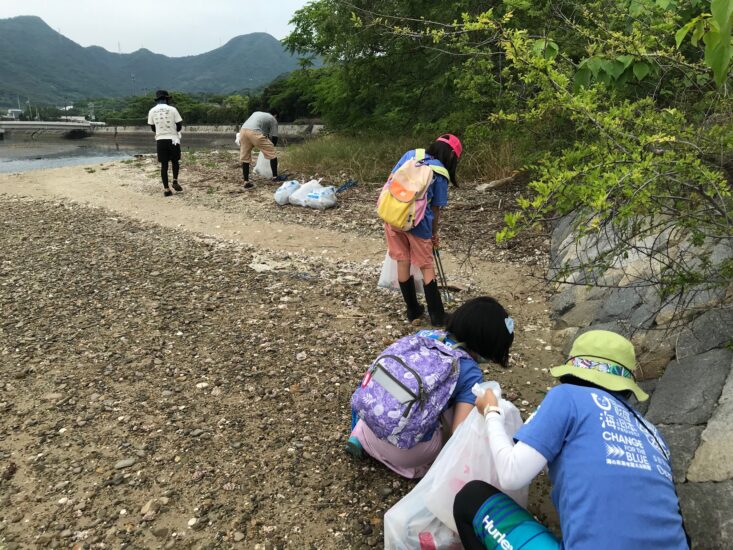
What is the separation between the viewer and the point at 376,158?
10102mm

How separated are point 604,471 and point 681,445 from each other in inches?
33.7

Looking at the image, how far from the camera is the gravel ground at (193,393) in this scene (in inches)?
93.0

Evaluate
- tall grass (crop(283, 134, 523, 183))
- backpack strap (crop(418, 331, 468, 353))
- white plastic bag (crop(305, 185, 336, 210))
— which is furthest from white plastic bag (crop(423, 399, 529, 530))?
white plastic bag (crop(305, 185, 336, 210))

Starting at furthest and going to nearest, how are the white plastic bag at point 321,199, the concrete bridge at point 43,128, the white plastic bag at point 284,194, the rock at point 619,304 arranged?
the concrete bridge at point 43,128
the white plastic bag at point 284,194
the white plastic bag at point 321,199
the rock at point 619,304

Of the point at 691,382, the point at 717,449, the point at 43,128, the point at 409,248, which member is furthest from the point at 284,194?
the point at 43,128

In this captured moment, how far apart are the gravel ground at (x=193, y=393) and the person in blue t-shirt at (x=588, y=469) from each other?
71cm

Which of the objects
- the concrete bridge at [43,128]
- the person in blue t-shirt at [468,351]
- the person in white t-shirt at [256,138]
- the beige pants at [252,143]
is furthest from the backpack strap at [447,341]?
the concrete bridge at [43,128]

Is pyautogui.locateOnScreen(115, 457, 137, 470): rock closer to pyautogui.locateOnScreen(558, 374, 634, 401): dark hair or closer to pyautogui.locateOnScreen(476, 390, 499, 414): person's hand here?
pyautogui.locateOnScreen(476, 390, 499, 414): person's hand

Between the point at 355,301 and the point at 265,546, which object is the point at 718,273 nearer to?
the point at 265,546

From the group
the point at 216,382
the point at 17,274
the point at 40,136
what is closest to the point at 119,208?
the point at 17,274

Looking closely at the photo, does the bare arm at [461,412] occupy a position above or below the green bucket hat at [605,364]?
below

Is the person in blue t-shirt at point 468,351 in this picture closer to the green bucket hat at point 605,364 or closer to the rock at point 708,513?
the green bucket hat at point 605,364

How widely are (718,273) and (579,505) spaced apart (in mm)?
1552

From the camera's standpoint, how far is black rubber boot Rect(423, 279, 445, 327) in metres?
4.12
